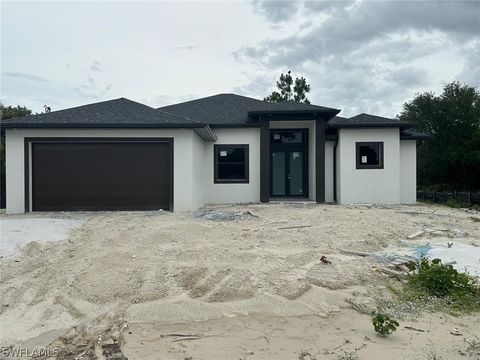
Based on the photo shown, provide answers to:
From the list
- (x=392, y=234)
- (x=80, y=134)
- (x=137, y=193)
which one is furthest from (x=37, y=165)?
(x=392, y=234)

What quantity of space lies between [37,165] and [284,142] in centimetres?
924

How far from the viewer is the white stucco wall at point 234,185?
14.4 meters

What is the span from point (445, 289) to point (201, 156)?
10.1 m

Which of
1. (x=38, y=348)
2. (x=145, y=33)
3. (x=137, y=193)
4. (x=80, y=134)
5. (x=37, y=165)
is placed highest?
(x=145, y=33)

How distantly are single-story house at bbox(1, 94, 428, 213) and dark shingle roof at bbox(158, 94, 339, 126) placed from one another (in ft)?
0.15

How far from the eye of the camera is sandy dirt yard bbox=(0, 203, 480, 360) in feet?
11.5

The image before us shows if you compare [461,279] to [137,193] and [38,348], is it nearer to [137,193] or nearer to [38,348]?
[38,348]

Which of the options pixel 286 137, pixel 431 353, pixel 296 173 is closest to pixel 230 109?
pixel 286 137

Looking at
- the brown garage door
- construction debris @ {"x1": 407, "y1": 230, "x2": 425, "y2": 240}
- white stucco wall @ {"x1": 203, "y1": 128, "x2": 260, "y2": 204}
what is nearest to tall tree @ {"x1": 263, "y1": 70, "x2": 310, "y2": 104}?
white stucco wall @ {"x1": 203, "y1": 128, "x2": 260, "y2": 204}

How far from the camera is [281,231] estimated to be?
26.3ft

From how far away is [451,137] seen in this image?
2503 cm

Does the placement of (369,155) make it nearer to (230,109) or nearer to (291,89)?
(230,109)

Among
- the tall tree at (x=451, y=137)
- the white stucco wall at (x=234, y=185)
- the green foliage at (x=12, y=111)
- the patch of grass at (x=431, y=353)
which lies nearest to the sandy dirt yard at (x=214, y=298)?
the patch of grass at (x=431, y=353)

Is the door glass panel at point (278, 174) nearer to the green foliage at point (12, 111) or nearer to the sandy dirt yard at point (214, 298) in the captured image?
the sandy dirt yard at point (214, 298)
